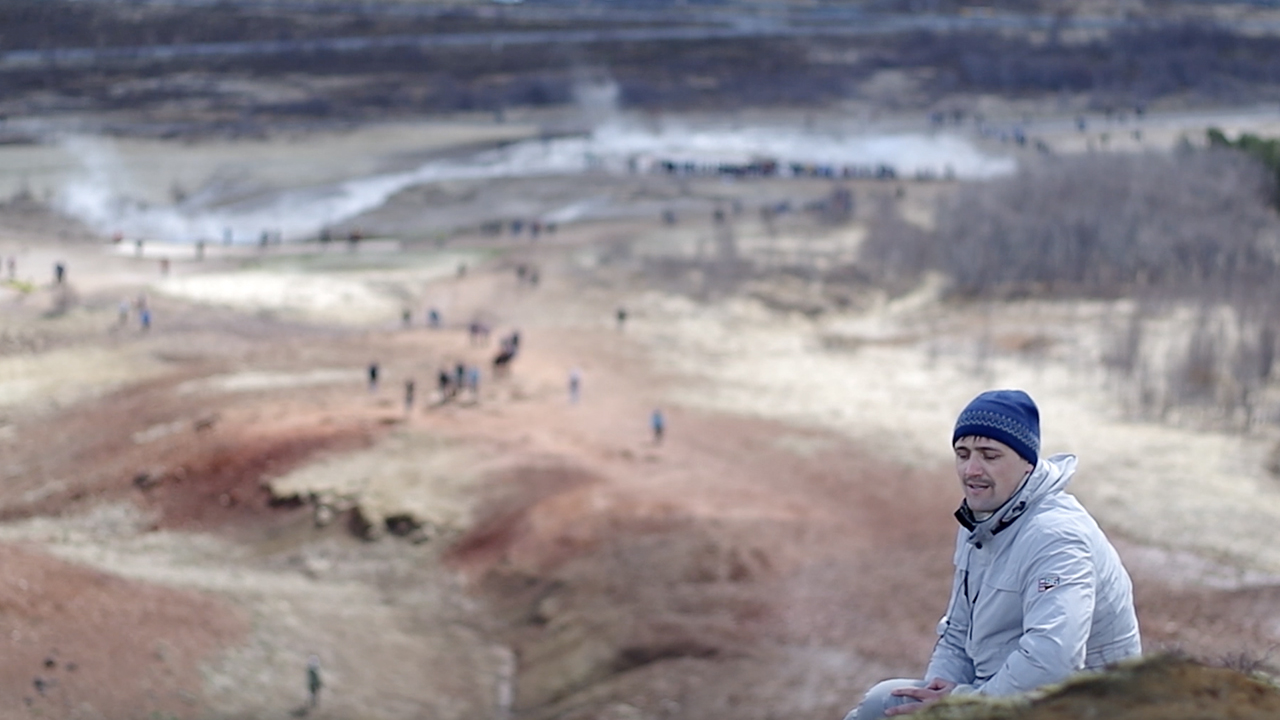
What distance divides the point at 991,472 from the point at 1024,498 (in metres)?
0.13

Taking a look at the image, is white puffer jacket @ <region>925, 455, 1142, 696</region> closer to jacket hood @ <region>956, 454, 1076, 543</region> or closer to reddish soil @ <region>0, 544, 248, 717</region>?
jacket hood @ <region>956, 454, 1076, 543</region>

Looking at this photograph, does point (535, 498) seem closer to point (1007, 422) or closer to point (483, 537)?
point (483, 537)

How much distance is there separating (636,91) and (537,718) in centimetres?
7682

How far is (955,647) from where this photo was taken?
4.85 m

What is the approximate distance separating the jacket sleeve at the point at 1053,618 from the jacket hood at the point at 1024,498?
19 cm

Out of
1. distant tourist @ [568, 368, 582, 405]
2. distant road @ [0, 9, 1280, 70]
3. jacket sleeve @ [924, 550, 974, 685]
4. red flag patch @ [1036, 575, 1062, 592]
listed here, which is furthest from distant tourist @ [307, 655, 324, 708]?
distant road @ [0, 9, 1280, 70]

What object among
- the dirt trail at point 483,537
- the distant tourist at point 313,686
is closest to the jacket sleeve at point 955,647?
the dirt trail at point 483,537

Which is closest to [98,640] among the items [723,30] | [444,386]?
[444,386]

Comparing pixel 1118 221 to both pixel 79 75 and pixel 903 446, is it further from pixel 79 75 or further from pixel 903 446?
pixel 79 75

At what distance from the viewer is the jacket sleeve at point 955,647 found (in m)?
4.76

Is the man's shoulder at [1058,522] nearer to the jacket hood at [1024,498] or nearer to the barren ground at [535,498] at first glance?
the jacket hood at [1024,498]

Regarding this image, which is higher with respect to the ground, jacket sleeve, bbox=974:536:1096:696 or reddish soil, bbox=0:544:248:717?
jacket sleeve, bbox=974:536:1096:696

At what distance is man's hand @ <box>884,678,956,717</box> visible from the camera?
14.8 ft

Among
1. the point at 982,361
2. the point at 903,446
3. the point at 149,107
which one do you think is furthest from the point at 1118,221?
the point at 149,107
